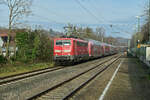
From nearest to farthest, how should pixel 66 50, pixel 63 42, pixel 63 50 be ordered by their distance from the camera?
pixel 66 50 → pixel 63 50 → pixel 63 42

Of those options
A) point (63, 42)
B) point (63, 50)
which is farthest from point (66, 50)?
point (63, 42)

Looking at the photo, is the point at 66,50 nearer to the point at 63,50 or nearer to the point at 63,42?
the point at 63,50

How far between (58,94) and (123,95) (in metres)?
2.75

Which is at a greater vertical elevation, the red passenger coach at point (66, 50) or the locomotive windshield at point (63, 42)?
the locomotive windshield at point (63, 42)

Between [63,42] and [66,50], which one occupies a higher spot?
[63,42]

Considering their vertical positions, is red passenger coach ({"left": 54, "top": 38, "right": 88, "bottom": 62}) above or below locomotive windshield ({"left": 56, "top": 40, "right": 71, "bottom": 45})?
below

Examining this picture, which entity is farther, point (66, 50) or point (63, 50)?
point (63, 50)

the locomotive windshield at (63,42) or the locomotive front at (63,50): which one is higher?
the locomotive windshield at (63,42)

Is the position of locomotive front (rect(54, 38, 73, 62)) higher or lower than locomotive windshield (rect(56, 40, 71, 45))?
lower

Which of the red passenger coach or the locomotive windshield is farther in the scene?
the locomotive windshield

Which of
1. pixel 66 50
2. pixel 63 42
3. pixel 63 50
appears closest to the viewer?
pixel 66 50

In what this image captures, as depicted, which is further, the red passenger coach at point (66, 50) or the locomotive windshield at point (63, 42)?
the locomotive windshield at point (63, 42)

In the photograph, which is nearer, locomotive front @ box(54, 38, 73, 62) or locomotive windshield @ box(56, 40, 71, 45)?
locomotive front @ box(54, 38, 73, 62)

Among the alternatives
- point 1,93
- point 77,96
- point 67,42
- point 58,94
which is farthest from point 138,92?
point 67,42
